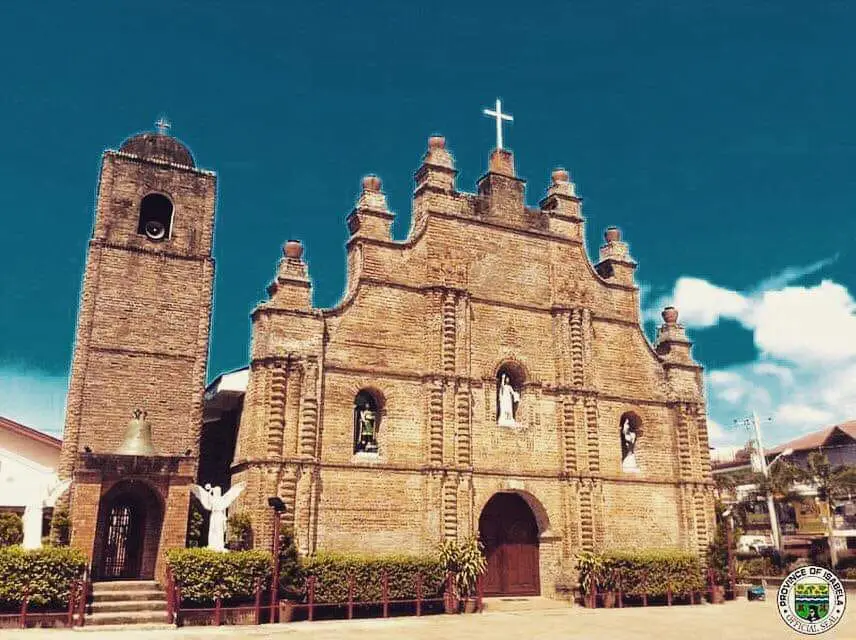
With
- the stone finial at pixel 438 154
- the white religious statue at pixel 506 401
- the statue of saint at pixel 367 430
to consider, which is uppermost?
the stone finial at pixel 438 154

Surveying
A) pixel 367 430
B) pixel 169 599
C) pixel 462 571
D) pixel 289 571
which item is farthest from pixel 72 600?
pixel 462 571

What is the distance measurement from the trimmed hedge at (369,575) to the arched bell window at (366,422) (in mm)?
3189

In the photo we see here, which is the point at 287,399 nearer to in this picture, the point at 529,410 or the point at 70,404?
the point at 70,404

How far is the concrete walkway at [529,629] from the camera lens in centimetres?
1505

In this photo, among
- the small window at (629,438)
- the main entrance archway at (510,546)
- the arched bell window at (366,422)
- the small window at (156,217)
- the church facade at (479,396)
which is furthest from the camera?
the small window at (629,438)

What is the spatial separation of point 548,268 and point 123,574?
15.2 meters

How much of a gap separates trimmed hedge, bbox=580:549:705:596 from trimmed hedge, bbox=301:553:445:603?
5.14 meters

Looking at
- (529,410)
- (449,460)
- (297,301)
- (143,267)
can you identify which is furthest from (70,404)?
(529,410)

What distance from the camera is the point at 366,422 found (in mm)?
21578

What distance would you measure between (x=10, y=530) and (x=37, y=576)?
7.03ft

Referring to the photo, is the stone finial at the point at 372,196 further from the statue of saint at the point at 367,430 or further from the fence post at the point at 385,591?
the fence post at the point at 385,591

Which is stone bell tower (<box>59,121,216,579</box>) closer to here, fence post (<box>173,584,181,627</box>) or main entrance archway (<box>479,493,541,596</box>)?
fence post (<box>173,584,181,627</box>)

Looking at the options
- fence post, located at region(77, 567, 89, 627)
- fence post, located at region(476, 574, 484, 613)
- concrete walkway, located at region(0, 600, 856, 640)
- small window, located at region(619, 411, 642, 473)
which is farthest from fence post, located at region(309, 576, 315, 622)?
small window, located at region(619, 411, 642, 473)

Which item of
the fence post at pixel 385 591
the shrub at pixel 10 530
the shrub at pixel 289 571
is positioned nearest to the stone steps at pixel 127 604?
the shrub at pixel 10 530
